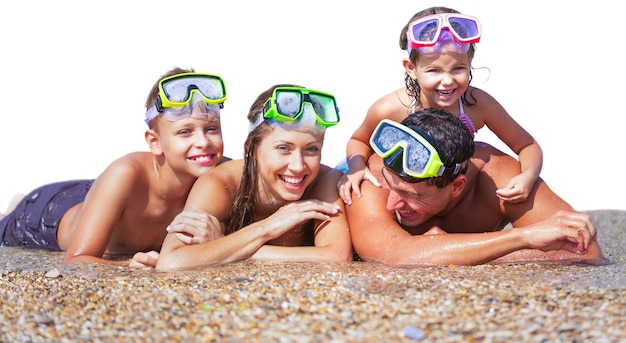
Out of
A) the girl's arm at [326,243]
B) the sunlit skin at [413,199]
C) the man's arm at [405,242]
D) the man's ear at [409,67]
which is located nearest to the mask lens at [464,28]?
the man's ear at [409,67]

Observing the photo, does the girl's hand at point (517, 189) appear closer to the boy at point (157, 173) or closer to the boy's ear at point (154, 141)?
the boy at point (157, 173)

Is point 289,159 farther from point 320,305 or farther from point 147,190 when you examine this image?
point 320,305

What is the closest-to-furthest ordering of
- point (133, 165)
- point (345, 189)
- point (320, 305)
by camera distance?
1. point (320, 305)
2. point (345, 189)
3. point (133, 165)

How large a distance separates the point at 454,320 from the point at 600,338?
0.66 metres

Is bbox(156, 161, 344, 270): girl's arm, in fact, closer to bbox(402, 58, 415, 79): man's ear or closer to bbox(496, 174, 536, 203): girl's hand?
bbox(496, 174, 536, 203): girl's hand

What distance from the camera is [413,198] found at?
579cm

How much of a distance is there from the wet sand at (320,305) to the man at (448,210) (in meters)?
0.21

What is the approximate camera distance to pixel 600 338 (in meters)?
3.40

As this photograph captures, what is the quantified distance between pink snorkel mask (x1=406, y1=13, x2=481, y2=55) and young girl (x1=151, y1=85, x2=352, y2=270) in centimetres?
90

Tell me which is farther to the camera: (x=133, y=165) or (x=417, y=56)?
(x=133, y=165)

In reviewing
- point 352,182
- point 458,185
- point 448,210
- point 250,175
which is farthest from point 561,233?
point 250,175

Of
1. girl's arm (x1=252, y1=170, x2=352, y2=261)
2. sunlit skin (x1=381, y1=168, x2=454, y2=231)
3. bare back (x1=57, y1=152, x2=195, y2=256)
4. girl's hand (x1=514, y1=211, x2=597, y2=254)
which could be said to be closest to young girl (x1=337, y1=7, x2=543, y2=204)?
girl's arm (x1=252, y1=170, x2=352, y2=261)

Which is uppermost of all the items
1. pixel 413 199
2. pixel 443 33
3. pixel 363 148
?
pixel 443 33

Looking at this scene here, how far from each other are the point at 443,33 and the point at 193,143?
223 cm
